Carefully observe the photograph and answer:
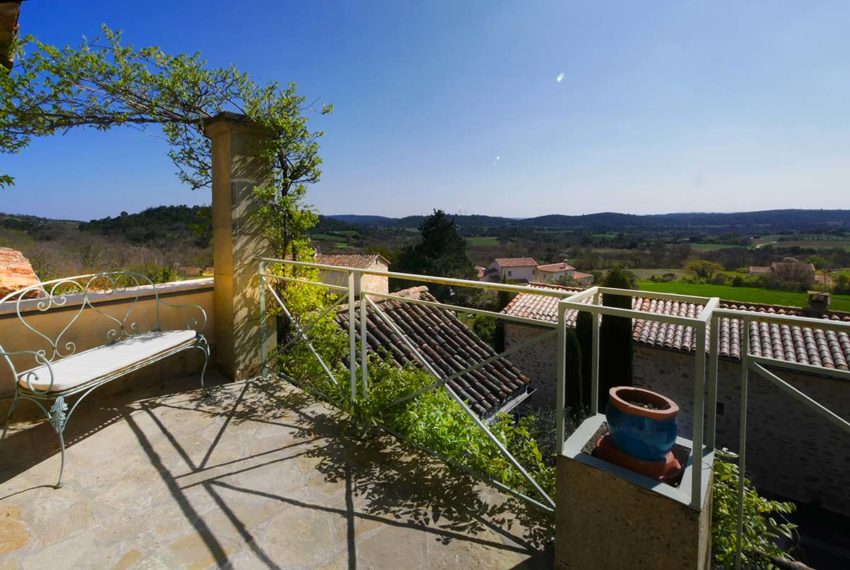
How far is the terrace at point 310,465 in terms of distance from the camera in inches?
53.4

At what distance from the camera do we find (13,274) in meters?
2.88

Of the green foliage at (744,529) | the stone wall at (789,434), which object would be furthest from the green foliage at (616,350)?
the green foliage at (744,529)

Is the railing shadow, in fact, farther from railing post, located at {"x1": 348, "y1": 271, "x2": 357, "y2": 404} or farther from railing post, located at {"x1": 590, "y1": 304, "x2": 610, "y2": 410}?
railing post, located at {"x1": 590, "y1": 304, "x2": 610, "y2": 410}

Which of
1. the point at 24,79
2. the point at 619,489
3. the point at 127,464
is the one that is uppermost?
the point at 24,79

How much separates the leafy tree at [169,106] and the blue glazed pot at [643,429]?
2.90 m

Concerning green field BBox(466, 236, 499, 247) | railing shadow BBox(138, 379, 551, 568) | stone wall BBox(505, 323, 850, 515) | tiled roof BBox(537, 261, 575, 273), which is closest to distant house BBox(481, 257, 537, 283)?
tiled roof BBox(537, 261, 575, 273)

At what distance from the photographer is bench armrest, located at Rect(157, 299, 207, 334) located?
329cm

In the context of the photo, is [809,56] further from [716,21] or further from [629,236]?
[629,236]

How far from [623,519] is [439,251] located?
1359 inches

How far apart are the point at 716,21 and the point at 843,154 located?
1726 centimetres

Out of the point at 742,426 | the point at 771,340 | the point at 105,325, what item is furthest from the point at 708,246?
the point at 105,325

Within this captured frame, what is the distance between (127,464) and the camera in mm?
2172

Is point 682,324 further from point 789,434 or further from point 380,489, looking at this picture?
point 789,434

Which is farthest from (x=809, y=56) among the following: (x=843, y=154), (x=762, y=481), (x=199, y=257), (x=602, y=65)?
(x=843, y=154)
